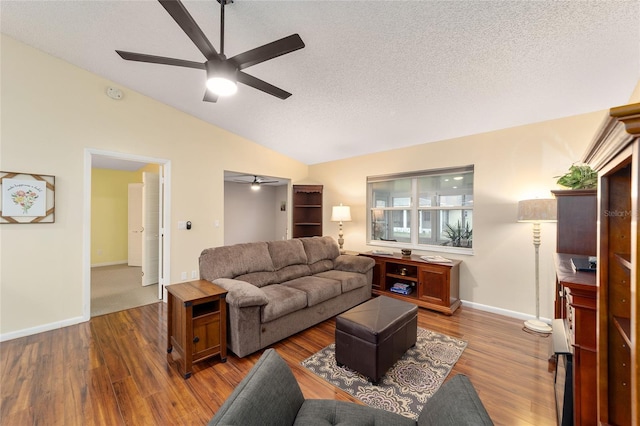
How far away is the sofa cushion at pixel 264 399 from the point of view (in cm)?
83

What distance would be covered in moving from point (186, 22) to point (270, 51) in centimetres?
52

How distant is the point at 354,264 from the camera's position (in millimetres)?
3830

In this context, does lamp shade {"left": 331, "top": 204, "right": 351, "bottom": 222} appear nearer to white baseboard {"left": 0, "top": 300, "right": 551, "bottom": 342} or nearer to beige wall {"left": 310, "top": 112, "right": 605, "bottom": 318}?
beige wall {"left": 310, "top": 112, "right": 605, "bottom": 318}

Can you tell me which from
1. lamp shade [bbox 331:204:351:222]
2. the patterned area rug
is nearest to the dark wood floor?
the patterned area rug

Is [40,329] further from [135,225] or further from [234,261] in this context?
[135,225]

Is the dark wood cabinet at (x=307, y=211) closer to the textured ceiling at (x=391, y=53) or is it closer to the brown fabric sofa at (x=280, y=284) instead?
the brown fabric sofa at (x=280, y=284)

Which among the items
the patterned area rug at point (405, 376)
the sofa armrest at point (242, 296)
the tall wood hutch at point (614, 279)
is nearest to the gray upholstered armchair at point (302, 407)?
the tall wood hutch at point (614, 279)

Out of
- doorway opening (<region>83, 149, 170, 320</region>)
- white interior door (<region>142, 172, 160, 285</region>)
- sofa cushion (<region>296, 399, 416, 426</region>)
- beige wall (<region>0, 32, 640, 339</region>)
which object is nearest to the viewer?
sofa cushion (<region>296, 399, 416, 426</region>)

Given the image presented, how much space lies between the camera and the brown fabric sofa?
2348 mm

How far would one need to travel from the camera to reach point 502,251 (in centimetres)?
334

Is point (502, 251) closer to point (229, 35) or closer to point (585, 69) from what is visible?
point (585, 69)

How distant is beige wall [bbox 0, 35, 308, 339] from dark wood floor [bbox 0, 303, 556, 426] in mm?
437

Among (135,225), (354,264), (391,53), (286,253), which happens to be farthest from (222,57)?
(135,225)

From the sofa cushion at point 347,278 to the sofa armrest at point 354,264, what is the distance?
105 mm
